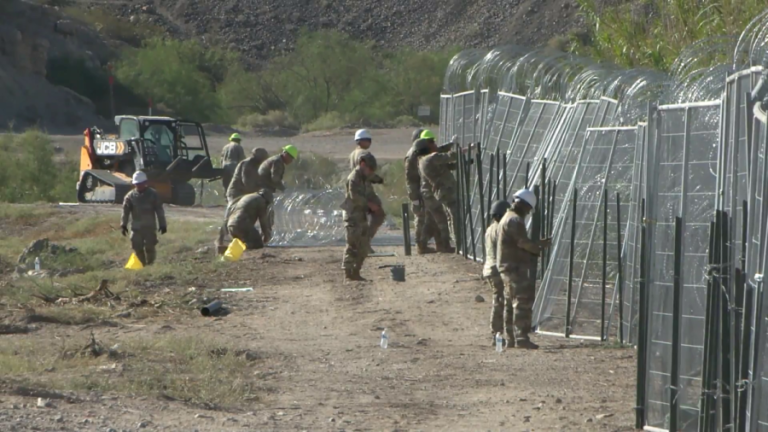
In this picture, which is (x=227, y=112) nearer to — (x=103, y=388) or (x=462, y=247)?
(x=462, y=247)

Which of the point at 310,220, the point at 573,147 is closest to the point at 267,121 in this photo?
the point at 310,220

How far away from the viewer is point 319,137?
49250 mm

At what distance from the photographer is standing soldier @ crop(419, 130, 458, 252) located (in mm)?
15883

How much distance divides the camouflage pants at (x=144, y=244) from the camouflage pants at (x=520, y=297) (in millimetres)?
7478

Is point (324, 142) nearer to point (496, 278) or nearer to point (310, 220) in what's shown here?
point (310, 220)

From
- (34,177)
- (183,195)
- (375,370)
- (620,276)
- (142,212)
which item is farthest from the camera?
(34,177)

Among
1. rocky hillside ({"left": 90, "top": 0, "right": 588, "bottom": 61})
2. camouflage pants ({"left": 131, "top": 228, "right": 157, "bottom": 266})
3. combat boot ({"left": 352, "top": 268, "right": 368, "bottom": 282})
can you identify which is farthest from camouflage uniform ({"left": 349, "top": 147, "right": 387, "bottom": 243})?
rocky hillside ({"left": 90, "top": 0, "right": 588, "bottom": 61})

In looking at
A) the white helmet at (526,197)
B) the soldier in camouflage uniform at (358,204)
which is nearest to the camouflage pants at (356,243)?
the soldier in camouflage uniform at (358,204)

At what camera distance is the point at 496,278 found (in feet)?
34.3

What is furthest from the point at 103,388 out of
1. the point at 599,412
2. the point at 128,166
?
the point at 128,166

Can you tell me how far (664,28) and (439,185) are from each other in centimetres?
385

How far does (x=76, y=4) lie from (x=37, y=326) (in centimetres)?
7584

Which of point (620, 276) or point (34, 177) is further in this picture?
point (34, 177)

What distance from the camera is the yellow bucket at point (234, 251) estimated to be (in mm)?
16688
